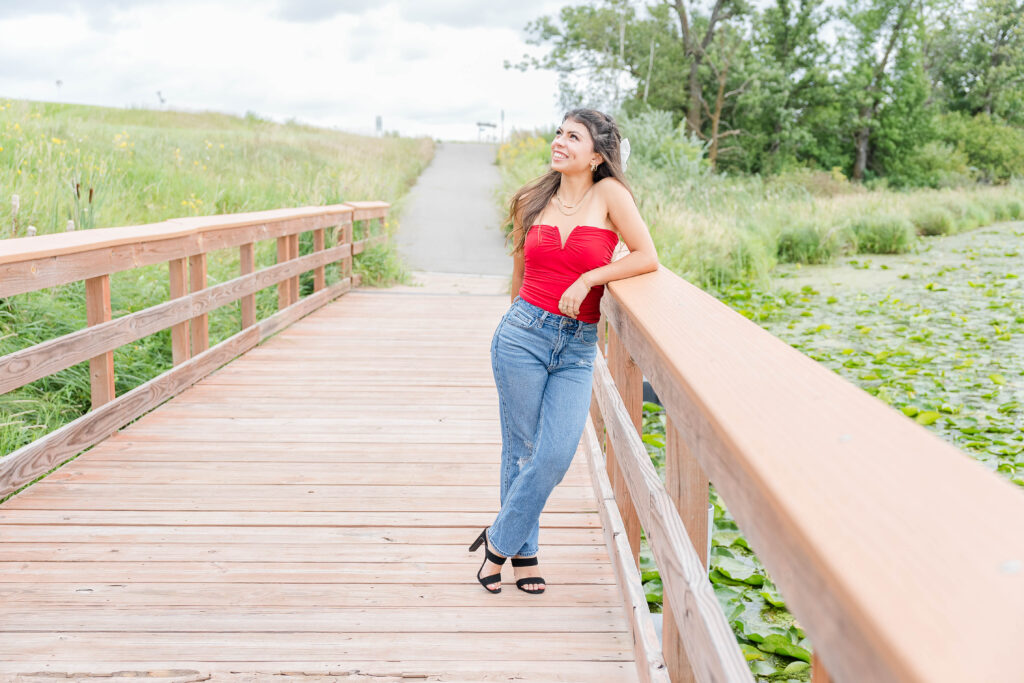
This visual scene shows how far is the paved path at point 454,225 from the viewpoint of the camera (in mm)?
13859

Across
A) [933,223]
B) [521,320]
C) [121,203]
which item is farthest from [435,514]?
[933,223]

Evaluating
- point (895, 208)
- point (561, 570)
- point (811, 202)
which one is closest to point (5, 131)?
point (561, 570)

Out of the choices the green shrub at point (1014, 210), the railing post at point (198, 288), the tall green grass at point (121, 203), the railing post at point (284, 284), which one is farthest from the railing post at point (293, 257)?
the green shrub at point (1014, 210)

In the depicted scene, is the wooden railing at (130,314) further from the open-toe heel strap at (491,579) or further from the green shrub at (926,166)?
the green shrub at (926,166)

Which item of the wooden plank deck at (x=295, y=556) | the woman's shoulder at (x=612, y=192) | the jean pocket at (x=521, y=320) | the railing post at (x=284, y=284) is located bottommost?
the wooden plank deck at (x=295, y=556)

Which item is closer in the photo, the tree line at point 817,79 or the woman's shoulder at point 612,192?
the woman's shoulder at point 612,192

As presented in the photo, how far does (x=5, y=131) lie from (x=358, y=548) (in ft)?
25.9

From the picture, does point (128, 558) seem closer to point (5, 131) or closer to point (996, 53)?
point (5, 131)

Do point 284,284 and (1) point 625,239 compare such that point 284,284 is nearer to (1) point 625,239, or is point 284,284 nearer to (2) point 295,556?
(2) point 295,556

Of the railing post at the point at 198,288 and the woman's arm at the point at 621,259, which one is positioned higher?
the woman's arm at the point at 621,259

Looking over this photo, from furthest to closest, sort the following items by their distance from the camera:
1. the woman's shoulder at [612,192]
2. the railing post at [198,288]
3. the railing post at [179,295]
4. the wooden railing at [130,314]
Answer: the railing post at [198,288]
the railing post at [179,295]
the wooden railing at [130,314]
the woman's shoulder at [612,192]

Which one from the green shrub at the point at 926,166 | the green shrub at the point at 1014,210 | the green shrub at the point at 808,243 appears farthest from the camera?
the green shrub at the point at 926,166

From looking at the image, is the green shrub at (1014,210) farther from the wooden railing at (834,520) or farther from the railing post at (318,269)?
the wooden railing at (834,520)

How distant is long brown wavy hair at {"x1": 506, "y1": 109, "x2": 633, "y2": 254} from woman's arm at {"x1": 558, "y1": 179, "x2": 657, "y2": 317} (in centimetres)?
7
